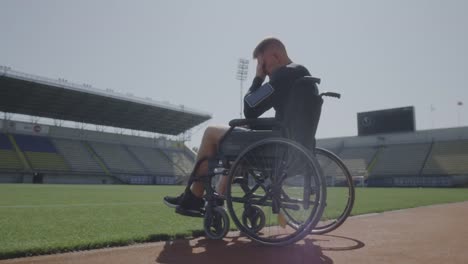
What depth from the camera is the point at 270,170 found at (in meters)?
2.55

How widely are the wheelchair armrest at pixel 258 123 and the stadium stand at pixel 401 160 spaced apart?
36.8m

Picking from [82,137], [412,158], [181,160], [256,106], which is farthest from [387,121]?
[256,106]

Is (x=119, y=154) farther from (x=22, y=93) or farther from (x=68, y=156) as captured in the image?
(x=22, y=93)

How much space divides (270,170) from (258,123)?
35 centimetres

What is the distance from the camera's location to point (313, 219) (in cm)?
222

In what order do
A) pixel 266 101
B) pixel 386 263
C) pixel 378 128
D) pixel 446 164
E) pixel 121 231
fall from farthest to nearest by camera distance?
pixel 378 128
pixel 446 164
pixel 121 231
pixel 266 101
pixel 386 263

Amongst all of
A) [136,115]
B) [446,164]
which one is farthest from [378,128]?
[136,115]

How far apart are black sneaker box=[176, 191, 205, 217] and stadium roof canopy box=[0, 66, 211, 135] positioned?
32119 mm

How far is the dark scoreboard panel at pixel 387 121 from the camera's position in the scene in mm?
36656

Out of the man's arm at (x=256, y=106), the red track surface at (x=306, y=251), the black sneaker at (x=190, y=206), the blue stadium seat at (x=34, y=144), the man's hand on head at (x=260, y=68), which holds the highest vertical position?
the blue stadium seat at (x=34, y=144)

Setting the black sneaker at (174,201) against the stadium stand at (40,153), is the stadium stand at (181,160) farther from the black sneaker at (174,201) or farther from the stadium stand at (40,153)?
the black sneaker at (174,201)

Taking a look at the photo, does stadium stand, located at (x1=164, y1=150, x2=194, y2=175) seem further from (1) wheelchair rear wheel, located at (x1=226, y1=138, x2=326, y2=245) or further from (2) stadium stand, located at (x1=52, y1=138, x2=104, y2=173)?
(1) wheelchair rear wheel, located at (x1=226, y1=138, x2=326, y2=245)

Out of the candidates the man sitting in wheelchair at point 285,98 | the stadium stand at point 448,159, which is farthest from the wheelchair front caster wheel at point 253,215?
the stadium stand at point 448,159

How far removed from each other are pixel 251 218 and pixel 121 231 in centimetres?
117
